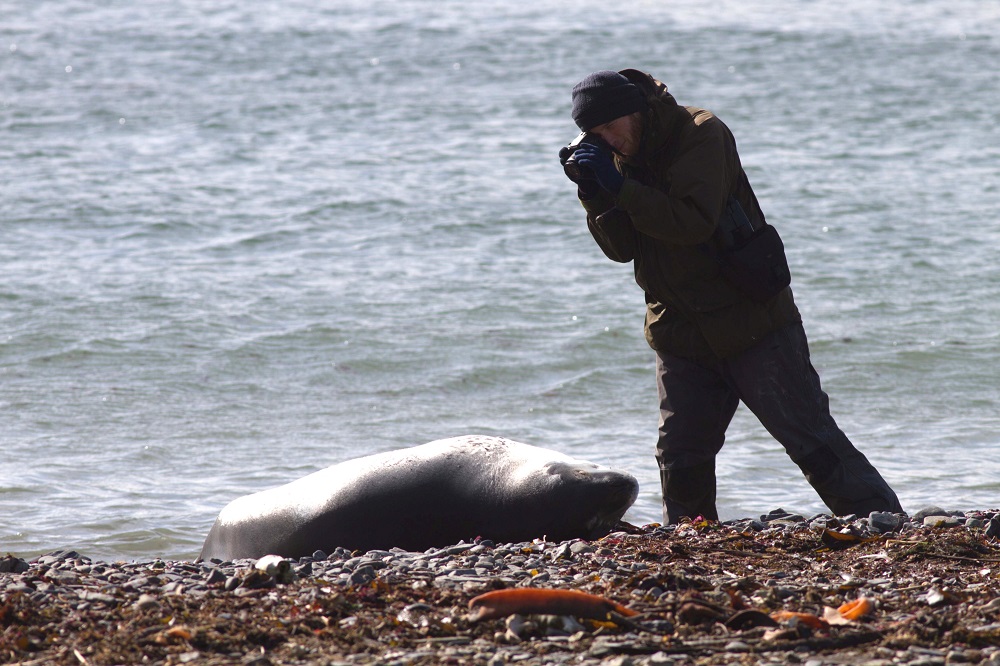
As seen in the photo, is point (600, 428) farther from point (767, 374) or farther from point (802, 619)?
point (802, 619)

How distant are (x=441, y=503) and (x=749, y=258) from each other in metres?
1.61

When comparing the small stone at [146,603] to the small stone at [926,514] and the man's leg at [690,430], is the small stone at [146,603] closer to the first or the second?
the man's leg at [690,430]

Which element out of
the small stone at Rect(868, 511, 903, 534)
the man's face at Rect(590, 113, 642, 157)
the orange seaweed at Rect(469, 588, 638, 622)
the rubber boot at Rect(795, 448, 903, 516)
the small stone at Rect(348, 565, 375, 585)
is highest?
the man's face at Rect(590, 113, 642, 157)

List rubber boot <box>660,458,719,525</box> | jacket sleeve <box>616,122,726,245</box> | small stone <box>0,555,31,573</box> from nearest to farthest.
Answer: small stone <box>0,555,31,573</box>
jacket sleeve <box>616,122,726,245</box>
rubber boot <box>660,458,719,525</box>

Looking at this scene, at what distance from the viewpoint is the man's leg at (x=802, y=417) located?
15.9ft

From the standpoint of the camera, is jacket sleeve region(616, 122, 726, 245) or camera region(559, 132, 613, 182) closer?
jacket sleeve region(616, 122, 726, 245)

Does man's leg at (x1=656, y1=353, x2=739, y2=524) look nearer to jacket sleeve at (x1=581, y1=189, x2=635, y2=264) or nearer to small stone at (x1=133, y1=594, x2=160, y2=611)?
jacket sleeve at (x1=581, y1=189, x2=635, y2=264)

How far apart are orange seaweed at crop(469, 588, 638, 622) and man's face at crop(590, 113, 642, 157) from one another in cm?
189

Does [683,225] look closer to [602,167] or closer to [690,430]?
[602,167]

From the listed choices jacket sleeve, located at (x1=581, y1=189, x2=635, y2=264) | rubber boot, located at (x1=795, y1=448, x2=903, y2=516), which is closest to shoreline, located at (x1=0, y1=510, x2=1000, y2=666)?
rubber boot, located at (x1=795, y1=448, x2=903, y2=516)

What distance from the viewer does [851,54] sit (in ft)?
79.6

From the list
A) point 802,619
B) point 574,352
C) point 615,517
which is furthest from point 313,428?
point 802,619

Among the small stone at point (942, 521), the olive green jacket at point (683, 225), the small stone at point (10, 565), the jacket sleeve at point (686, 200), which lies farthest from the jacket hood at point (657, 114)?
the small stone at point (10, 565)

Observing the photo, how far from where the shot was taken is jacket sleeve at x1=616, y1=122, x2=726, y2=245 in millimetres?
4582
